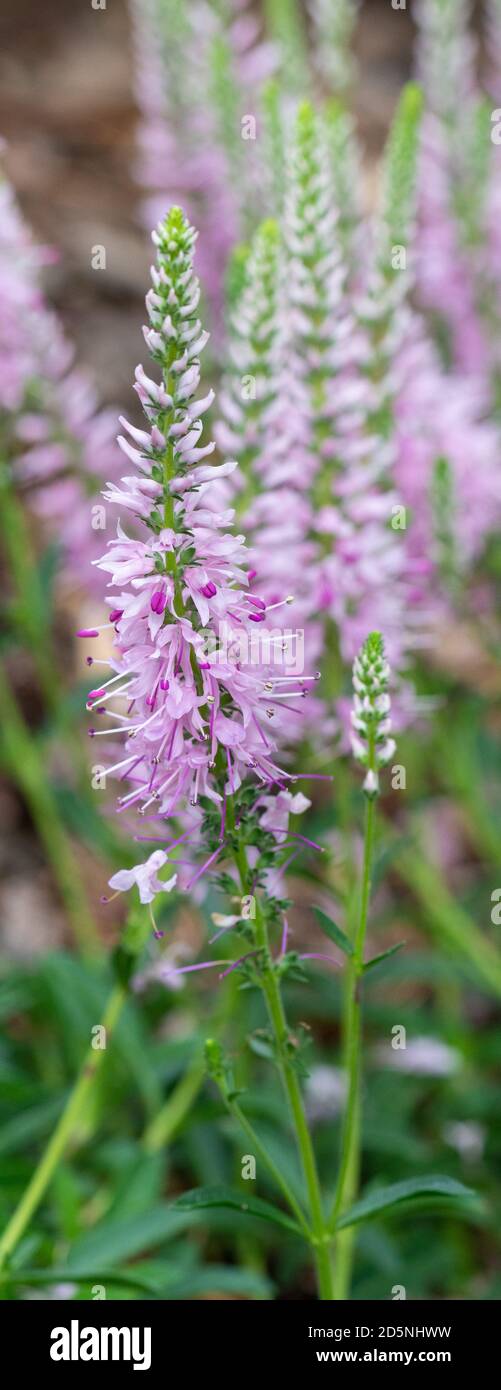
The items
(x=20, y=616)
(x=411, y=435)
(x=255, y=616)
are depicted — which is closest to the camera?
(x=255, y=616)

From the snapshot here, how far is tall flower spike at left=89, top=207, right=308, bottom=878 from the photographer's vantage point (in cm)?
180

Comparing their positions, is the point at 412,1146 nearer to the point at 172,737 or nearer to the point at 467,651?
the point at 172,737

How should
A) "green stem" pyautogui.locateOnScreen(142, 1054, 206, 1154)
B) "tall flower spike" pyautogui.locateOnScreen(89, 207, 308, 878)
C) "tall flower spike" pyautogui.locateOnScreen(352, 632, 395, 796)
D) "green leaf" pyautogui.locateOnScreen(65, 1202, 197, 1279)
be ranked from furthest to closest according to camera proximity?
"green stem" pyautogui.locateOnScreen(142, 1054, 206, 1154) < "green leaf" pyautogui.locateOnScreen(65, 1202, 197, 1279) < "tall flower spike" pyautogui.locateOnScreen(352, 632, 395, 796) < "tall flower spike" pyautogui.locateOnScreen(89, 207, 308, 878)

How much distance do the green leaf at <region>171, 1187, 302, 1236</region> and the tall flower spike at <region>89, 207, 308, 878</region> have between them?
2.31 feet

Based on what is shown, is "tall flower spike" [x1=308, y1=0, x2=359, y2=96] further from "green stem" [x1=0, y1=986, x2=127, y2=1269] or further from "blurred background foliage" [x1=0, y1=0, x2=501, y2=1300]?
"green stem" [x1=0, y1=986, x2=127, y2=1269]

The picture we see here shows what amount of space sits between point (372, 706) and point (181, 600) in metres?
0.34

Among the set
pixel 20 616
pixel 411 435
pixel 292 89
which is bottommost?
pixel 20 616

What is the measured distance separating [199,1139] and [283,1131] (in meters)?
0.25

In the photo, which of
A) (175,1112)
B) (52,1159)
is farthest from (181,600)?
(175,1112)

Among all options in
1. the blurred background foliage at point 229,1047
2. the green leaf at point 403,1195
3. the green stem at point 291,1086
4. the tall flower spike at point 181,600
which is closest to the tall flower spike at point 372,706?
the tall flower spike at point 181,600

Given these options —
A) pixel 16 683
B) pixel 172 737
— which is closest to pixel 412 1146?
pixel 172 737

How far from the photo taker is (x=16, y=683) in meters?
5.63

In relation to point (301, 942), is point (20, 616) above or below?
above

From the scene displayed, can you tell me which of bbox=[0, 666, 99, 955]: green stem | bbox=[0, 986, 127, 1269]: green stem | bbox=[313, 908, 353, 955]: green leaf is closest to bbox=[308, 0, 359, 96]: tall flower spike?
bbox=[0, 666, 99, 955]: green stem
